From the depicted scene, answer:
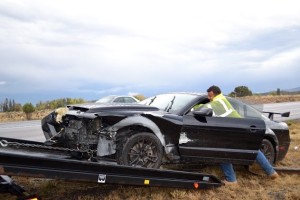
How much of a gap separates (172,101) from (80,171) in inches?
Result: 114

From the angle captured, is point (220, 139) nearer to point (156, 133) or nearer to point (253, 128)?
point (253, 128)

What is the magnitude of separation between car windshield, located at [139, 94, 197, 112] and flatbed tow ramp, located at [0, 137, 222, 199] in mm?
1379

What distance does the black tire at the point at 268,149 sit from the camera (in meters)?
8.34

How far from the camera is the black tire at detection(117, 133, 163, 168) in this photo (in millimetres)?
6180

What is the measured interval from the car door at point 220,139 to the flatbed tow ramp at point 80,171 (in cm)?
50

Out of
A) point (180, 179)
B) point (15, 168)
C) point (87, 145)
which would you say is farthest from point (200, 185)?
point (15, 168)

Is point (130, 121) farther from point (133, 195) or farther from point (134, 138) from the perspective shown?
point (133, 195)

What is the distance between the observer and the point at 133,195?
21.1ft

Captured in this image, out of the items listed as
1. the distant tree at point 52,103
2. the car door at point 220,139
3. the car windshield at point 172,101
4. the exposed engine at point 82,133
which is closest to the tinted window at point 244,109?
the car door at point 220,139

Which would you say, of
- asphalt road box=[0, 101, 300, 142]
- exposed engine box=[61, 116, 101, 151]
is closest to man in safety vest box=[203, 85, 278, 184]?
exposed engine box=[61, 116, 101, 151]

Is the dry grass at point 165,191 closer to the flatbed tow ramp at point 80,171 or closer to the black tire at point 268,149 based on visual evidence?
the flatbed tow ramp at point 80,171

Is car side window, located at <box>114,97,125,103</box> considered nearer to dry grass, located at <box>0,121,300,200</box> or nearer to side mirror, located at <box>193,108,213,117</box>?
dry grass, located at <box>0,121,300,200</box>

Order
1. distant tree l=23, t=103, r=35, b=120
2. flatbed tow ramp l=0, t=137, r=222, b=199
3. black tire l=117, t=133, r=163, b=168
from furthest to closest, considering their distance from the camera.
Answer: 1. distant tree l=23, t=103, r=35, b=120
2. black tire l=117, t=133, r=163, b=168
3. flatbed tow ramp l=0, t=137, r=222, b=199

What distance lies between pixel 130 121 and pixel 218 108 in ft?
6.00
